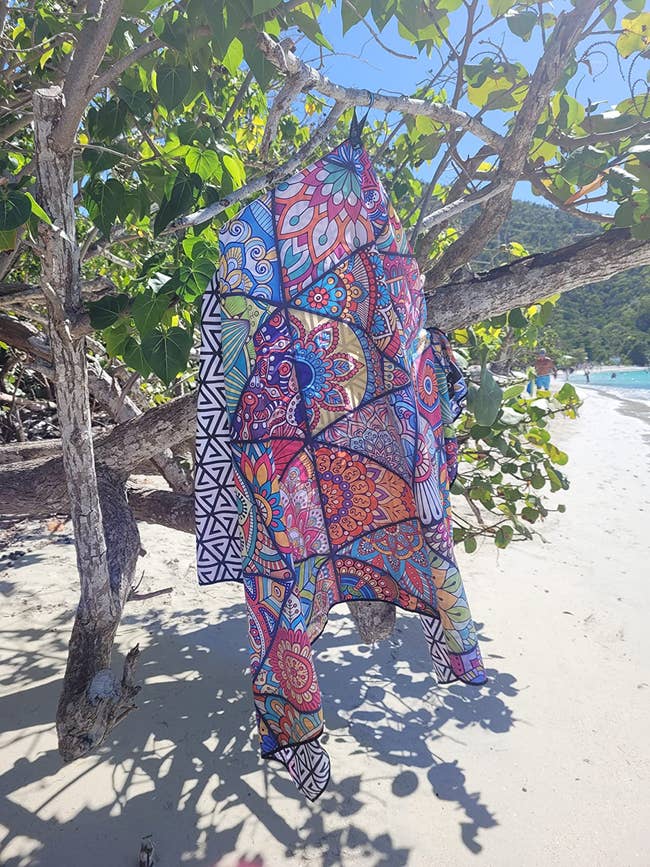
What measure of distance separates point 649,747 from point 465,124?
3007 millimetres

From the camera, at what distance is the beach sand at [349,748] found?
208cm

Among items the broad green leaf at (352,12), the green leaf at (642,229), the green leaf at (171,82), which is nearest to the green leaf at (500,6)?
the broad green leaf at (352,12)

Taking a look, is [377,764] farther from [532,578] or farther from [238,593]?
[532,578]

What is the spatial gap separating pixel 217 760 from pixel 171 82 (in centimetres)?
268

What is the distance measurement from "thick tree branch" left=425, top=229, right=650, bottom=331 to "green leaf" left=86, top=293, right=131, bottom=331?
1.21m

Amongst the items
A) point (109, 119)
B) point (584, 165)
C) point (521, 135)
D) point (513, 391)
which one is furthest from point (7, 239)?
point (584, 165)

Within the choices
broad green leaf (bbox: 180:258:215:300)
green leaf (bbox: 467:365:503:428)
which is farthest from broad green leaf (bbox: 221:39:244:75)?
green leaf (bbox: 467:365:503:428)

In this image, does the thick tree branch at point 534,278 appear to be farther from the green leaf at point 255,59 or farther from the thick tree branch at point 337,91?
the green leaf at point 255,59

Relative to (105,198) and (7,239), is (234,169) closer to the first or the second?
(105,198)

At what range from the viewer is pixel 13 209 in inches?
58.5

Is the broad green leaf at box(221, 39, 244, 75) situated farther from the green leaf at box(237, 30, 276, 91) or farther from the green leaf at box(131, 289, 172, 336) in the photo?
the green leaf at box(131, 289, 172, 336)

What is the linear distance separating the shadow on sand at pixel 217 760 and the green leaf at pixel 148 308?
1821 mm

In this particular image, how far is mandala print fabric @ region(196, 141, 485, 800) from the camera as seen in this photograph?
1.55m

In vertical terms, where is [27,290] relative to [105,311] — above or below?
above
